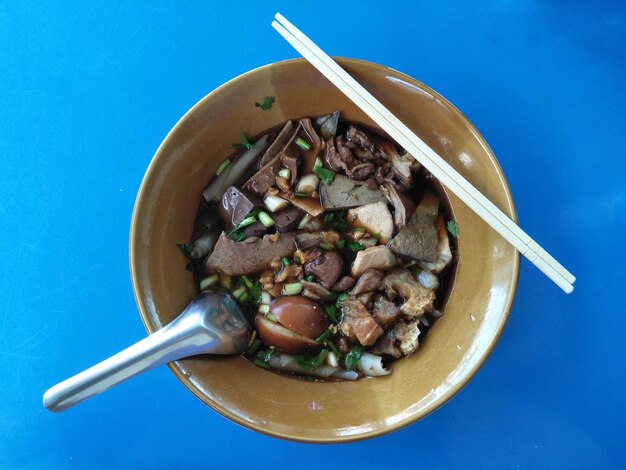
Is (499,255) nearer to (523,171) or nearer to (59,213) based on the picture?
(523,171)

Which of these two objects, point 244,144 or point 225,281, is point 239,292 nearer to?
point 225,281

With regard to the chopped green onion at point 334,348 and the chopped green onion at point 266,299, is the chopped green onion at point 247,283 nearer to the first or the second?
the chopped green onion at point 266,299

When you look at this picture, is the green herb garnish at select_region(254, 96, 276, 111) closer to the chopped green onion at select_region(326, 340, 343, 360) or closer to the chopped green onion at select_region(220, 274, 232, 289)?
the chopped green onion at select_region(220, 274, 232, 289)

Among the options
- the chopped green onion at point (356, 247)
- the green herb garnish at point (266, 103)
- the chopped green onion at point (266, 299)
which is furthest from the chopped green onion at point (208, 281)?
the green herb garnish at point (266, 103)

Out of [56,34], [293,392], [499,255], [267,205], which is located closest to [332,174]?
[267,205]

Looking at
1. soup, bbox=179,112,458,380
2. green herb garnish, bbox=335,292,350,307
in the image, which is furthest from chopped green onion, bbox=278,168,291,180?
green herb garnish, bbox=335,292,350,307

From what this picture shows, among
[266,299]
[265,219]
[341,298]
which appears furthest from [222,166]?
[341,298]
